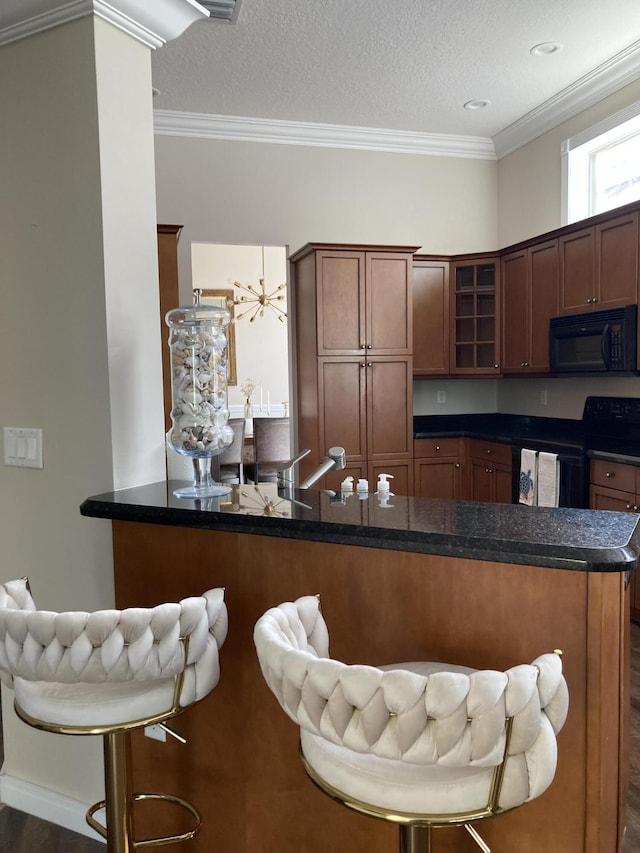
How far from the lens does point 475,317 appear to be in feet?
17.3

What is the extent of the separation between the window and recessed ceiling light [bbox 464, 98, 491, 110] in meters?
0.64

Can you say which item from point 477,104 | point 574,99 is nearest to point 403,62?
point 477,104

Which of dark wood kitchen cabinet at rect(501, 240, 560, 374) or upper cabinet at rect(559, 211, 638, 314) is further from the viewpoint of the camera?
dark wood kitchen cabinet at rect(501, 240, 560, 374)

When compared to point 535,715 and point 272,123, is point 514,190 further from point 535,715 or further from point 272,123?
point 535,715

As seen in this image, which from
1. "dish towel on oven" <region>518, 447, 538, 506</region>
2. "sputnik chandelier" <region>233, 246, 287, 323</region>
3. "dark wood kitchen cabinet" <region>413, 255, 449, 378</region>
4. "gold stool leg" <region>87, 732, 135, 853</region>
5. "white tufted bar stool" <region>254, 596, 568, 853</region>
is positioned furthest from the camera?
"sputnik chandelier" <region>233, 246, 287, 323</region>

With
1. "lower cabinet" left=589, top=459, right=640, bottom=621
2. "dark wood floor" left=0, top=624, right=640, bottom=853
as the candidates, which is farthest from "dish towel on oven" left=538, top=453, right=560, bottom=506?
"dark wood floor" left=0, top=624, right=640, bottom=853

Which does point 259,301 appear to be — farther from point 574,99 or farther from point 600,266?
point 600,266

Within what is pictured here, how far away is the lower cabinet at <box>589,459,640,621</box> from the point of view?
3.46 metres

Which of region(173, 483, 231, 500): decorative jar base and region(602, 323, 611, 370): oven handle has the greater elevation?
region(602, 323, 611, 370): oven handle

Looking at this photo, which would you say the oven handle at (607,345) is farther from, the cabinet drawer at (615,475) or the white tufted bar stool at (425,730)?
the white tufted bar stool at (425,730)

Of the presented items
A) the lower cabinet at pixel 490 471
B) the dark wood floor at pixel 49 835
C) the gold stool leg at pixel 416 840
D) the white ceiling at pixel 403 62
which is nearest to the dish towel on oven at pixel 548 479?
the lower cabinet at pixel 490 471

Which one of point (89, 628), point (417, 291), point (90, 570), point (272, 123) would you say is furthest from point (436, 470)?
point (89, 628)

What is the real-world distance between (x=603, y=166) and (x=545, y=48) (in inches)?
41.1

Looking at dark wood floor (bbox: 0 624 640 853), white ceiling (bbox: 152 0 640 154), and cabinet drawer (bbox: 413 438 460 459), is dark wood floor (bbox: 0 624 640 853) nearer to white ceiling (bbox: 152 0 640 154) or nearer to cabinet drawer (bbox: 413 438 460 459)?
cabinet drawer (bbox: 413 438 460 459)
